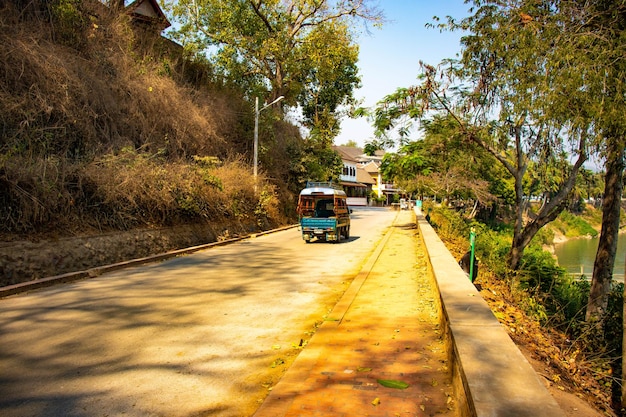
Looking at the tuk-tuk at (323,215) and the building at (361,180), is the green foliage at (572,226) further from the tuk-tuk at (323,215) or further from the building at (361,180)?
the tuk-tuk at (323,215)

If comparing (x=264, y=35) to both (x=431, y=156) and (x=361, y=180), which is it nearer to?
(x=431, y=156)

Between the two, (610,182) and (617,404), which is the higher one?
(610,182)

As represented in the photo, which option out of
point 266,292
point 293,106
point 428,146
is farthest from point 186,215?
point 293,106

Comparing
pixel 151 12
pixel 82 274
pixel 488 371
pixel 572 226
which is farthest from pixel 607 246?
pixel 572 226

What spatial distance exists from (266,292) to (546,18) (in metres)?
8.92

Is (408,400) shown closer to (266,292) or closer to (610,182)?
(266,292)

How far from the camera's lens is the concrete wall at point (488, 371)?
279 cm

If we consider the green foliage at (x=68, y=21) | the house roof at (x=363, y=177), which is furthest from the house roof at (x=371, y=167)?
the green foliage at (x=68, y=21)

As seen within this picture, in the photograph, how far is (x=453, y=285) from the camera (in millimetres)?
6699

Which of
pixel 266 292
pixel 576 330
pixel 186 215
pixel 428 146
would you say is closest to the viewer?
pixel 266 292

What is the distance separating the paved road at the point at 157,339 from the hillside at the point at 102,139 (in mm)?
2487

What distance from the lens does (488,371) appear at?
334 centimetres

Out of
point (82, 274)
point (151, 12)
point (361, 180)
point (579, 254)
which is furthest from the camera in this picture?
point (361, 180)

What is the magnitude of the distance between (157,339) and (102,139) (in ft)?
44.4
